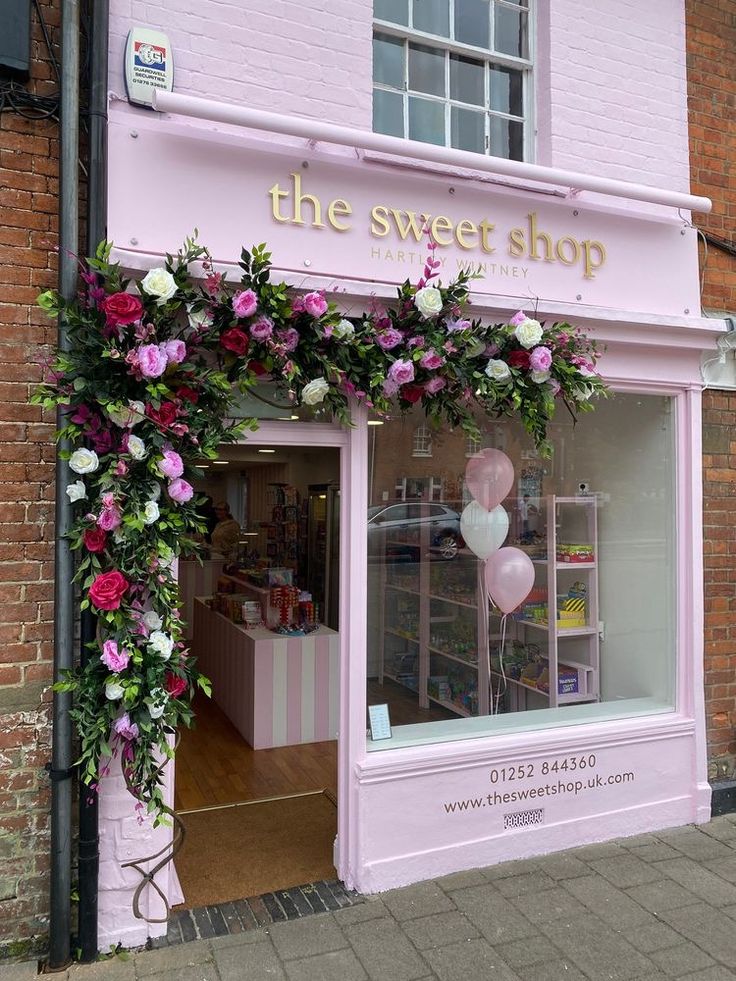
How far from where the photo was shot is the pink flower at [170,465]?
3078 millimetres

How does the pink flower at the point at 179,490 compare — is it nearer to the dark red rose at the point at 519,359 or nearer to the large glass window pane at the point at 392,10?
the dark red rose at the point at 519,359

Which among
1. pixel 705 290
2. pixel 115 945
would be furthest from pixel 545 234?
pixel 115 945

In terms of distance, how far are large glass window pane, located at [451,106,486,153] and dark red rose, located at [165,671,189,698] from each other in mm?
3544

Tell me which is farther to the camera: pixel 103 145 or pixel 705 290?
pixel 705 290

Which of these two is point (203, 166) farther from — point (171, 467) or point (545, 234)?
point (545, 234)

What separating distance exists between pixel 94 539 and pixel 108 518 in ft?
0.40

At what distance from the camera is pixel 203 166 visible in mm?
3479

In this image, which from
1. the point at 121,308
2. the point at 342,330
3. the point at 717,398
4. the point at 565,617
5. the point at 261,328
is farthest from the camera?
the point at 565,617

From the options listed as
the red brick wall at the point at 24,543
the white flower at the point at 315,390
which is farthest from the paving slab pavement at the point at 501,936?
the white flower at the point at 315,390

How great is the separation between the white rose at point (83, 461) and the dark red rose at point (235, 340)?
0.77 meters

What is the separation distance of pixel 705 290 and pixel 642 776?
125 inches

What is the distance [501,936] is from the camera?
3.35 metres

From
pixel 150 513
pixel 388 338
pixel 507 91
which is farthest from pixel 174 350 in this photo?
pixel 507 91

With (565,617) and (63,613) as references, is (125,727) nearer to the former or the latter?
(63,613)
